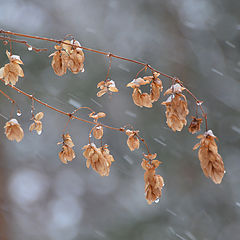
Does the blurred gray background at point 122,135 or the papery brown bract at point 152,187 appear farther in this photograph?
the blurred gray background at point 122,135

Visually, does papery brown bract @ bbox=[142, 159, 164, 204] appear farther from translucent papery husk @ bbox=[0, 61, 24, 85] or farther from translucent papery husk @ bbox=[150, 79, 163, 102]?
translucent papery husk @ bbox=[0, 61, 24, 85]

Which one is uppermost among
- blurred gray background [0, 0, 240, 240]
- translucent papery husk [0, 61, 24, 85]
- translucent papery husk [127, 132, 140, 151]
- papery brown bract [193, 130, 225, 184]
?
papery brown bract [193, 130, 225, 184]

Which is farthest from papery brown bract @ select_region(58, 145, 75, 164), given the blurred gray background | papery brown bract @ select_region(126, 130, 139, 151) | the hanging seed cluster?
the blurred gray background

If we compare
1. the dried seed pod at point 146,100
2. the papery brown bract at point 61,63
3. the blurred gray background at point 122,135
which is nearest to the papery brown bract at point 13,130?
the papery brown bract at point 61,63

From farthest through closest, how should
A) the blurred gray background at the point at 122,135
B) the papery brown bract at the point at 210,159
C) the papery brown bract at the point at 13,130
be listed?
the blurred gray background at the point at 122,135 < the papery brown bract at the point at 13,130 < the papery brown bract at the point at 210,159

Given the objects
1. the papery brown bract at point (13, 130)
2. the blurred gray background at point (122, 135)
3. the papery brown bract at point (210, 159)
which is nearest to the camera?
the papery brown bract at point (210, 159)

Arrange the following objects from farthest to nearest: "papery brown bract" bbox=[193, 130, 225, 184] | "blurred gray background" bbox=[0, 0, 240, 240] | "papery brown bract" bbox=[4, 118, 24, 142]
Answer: "blurred gray background" bbox=[0, 0, 240, 240] → "papery brown bract" bbox=[4, 118, 24, 142] → "papery brown bract" bbox=[193, 130, 225, 184]

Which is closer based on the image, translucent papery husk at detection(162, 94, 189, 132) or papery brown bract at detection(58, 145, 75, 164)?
translucent papery husk at detection(162, 94, 189, 132)

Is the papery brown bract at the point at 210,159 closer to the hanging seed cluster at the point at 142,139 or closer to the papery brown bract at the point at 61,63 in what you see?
the hanging seed cluster at the point at 142,139

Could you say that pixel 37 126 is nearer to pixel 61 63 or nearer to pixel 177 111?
pixel 61 63
